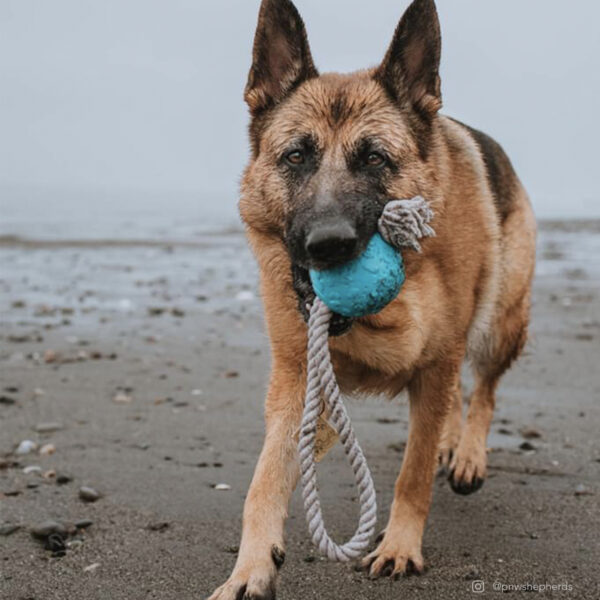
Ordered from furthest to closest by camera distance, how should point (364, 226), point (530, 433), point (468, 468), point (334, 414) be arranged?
point (530, 433) → point (468, 468) → point (364, 226) → point (334, 414)

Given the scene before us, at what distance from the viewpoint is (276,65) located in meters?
3.70

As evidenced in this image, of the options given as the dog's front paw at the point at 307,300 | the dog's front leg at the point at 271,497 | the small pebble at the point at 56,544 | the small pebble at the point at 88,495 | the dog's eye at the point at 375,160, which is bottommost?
the small pebble at the point at 88,495

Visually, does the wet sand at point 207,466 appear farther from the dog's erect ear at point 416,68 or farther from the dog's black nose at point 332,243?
the dog's erect ear at point 416,68

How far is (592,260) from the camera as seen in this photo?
1596cm

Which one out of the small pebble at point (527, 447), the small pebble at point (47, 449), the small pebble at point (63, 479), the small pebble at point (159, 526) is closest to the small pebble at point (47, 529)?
the small pebble at point (159, 526)

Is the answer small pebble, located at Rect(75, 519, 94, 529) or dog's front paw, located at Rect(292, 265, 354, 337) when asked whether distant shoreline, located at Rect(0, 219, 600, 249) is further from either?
dog's front paw, located at Rect(292, 265, 354, 337)

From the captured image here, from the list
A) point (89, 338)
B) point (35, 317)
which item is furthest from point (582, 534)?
point (35, 317)

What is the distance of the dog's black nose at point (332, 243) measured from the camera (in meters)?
2.69

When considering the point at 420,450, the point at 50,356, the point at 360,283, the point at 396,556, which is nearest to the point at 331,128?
the point at 360,283

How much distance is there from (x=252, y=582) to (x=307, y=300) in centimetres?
101

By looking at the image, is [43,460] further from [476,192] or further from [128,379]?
[476,192]

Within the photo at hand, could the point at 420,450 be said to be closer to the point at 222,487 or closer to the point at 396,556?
the point at 396,556

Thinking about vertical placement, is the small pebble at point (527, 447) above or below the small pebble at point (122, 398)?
above

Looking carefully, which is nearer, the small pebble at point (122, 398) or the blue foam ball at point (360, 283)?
the blue foam ball at point (360, 283)
